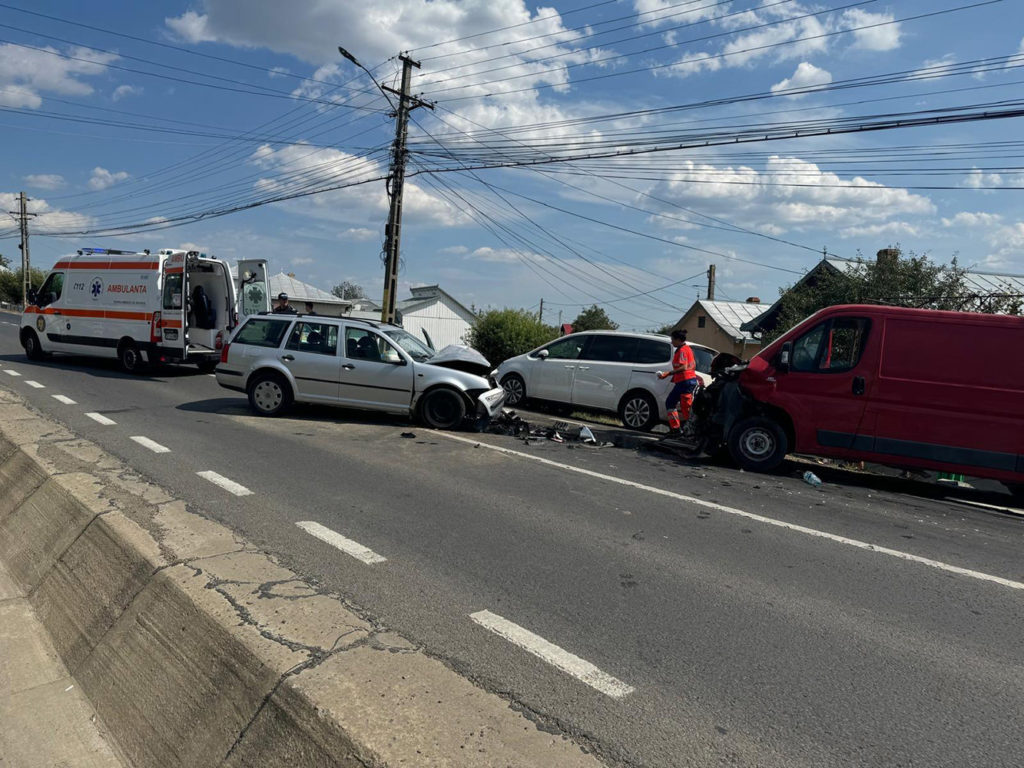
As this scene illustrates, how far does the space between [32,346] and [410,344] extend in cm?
1221

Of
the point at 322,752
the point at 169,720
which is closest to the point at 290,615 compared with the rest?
the point at 169,720

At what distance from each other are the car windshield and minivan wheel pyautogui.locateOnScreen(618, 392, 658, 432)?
361 centimetres

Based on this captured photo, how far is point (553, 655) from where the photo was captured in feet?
12.1

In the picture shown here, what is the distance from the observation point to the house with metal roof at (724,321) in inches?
1671

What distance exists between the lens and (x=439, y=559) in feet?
17.0

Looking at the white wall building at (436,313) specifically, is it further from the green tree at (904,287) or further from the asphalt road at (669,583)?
the asphalt road at (669,583)

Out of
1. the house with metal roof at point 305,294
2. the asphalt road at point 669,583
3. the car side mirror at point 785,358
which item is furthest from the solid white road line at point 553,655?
the house with metal roof at point 305,294

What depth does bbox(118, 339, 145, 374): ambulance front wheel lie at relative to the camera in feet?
52.9

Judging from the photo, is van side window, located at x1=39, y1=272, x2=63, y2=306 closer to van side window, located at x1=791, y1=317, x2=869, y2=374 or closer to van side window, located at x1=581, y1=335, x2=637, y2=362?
van side window, located at x1=581, y1=335, x2=637, y2=362

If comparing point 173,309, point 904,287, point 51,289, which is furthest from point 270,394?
point 904,287

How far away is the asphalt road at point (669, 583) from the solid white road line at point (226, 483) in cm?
8

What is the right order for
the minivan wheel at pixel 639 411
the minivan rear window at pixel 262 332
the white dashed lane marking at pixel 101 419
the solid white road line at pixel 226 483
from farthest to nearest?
the minivan wheel at pixel 639 411 < the minivan rear window at pixel 262 332 < the white dashed lane marking at pixel 101 419 < the solid white road line at pixel 226 483

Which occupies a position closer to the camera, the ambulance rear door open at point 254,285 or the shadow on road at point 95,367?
the shadow on road at point 95,367

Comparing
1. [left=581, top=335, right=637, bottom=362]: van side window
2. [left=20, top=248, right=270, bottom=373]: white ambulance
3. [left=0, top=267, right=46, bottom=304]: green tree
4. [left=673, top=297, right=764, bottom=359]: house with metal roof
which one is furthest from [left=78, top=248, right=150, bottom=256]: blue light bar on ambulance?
[left=0, top=267, right=46, bottom=304]: green tree
